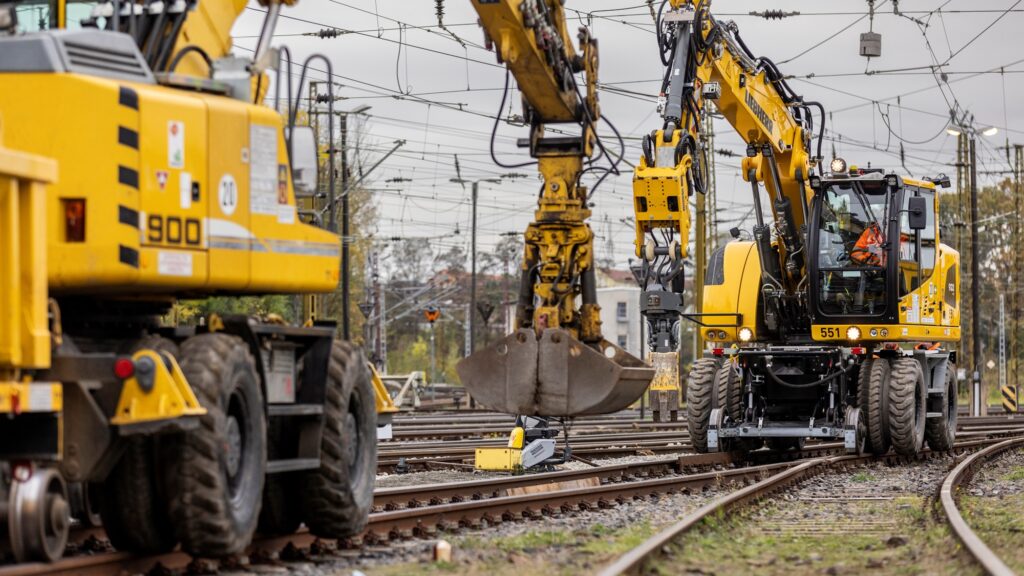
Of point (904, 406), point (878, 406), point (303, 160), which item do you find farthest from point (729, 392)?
point (303, 160)

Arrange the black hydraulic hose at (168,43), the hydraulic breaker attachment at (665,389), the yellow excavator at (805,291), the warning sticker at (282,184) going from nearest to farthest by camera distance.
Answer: the black hydraulic hose at (168,43) < the warning sticker at (282,184) < the yellow excavator at (805,291) < the hydraulic breaker attachment at (665,389)

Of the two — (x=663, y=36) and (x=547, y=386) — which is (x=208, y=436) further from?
(x=663, y=36)

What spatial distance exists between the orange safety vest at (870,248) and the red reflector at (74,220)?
16.6 meters

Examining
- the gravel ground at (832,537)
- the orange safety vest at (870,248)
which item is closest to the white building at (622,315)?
the orange safety vest at (870,248)

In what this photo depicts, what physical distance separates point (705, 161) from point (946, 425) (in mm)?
6638

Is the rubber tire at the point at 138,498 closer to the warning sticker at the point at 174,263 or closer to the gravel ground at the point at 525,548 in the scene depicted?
the warning sticker at the point at 174,263

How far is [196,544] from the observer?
10.1 meters

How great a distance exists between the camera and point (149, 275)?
9.70 m

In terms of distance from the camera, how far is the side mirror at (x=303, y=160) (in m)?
11.4

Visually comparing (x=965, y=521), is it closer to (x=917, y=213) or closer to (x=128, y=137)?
(x=128, y=137)

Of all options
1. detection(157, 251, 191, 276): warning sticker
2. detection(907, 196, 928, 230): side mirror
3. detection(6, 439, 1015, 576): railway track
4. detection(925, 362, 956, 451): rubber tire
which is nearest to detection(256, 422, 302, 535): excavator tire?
detection(6, 439, 1015, 576): railway track

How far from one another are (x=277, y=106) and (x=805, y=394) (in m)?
13.9

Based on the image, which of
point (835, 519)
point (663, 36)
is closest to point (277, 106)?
point (835, 519)

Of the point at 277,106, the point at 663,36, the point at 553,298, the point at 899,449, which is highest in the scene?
the point at 663,36
